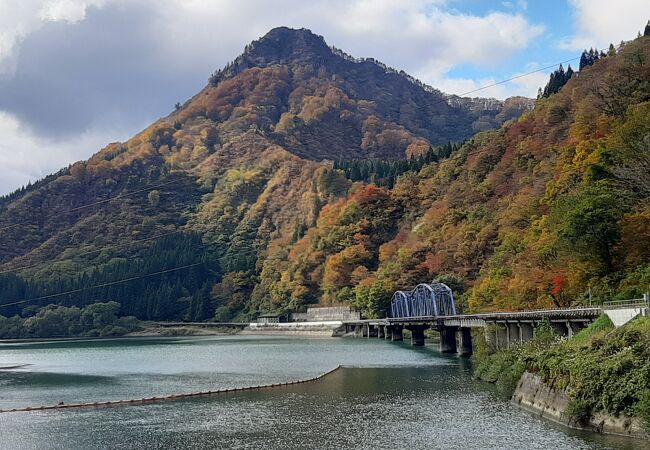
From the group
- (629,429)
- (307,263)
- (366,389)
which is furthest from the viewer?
(307,263)

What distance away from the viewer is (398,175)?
180 meters

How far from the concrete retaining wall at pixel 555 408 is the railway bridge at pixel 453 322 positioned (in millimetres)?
7670

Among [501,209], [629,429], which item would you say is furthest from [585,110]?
[629,429]

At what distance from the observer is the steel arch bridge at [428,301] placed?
9325 centimetres

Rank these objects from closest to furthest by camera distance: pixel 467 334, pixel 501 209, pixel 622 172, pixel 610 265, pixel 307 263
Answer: pixel 610 265 < pixel 622 172 < pixel 467 334 < pixel 501 209 < pixel 307 263

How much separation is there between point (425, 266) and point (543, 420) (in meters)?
87.8

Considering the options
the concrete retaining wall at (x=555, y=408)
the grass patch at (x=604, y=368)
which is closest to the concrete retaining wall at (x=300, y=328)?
the concrete retaining wall at (x=555, y=408)

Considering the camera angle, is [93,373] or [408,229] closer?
[93,373]

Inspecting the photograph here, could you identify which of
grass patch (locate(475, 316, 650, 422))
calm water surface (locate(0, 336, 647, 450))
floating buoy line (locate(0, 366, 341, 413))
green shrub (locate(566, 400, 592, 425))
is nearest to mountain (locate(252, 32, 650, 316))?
grass patch (locate(475, 316, 650, 422))

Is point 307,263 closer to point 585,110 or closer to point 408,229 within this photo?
point 408,229

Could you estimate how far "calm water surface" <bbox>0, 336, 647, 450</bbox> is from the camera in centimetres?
2975

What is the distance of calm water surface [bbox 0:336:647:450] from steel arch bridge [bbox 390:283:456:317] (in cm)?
2831

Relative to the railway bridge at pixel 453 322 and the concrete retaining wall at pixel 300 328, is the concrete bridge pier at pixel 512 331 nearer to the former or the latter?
the railway bridge at pixel 453 322

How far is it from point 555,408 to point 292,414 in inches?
515
